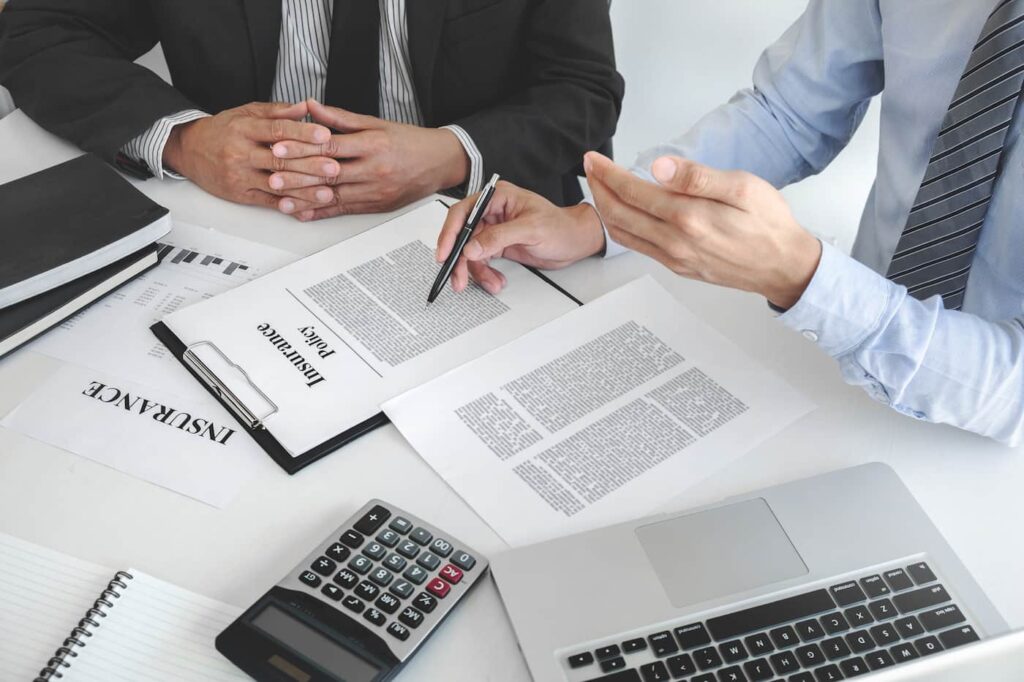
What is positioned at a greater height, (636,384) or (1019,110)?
(1019,110)

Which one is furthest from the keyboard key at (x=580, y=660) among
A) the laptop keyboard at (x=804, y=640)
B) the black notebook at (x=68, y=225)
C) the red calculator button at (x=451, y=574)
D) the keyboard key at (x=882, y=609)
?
the black notebook at (x=68, y=225)

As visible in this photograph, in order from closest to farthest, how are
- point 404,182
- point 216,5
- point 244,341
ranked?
point 244,341 → point 404,182 → point 216,5

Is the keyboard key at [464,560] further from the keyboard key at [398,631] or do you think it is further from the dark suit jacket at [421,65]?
the dark suit jacket at [421,65]

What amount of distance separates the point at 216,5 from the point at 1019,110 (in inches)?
39.7

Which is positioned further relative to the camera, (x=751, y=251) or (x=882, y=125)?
(x=882, y=125)

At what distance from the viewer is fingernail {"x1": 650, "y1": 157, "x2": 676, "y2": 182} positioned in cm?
69

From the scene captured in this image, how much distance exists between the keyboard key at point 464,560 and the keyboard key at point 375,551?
0.05 m

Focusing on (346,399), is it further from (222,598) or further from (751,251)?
(751,251)

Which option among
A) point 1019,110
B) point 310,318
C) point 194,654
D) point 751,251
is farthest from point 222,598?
point 1019,110

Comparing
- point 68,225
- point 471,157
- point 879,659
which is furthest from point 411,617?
point 471,157

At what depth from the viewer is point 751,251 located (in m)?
0.72

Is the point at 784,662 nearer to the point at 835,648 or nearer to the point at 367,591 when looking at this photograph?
the point at 835,648

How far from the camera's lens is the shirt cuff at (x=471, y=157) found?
1.12m

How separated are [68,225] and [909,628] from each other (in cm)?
85
